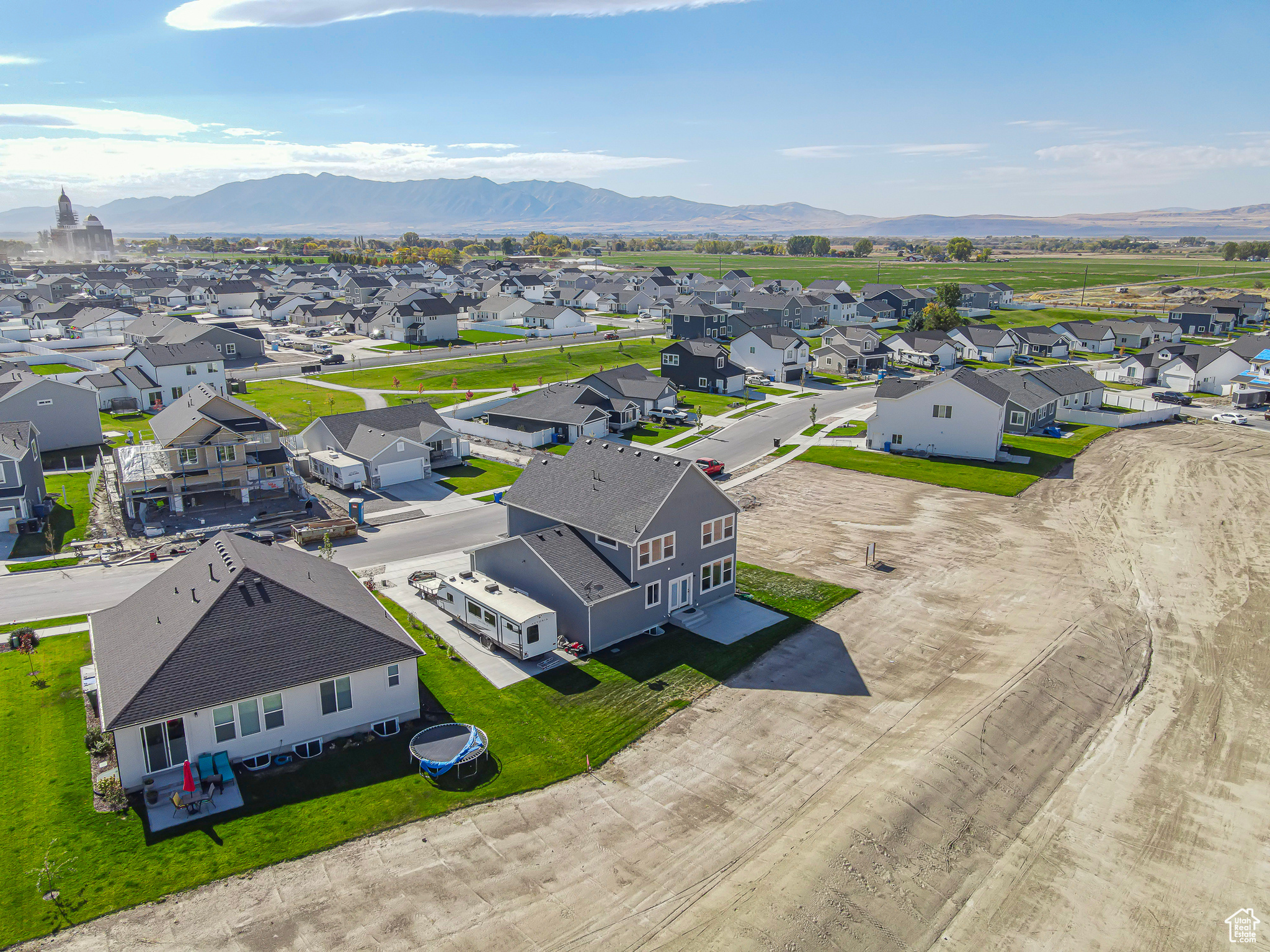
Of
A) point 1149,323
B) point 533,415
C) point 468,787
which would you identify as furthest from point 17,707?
point 1149,323

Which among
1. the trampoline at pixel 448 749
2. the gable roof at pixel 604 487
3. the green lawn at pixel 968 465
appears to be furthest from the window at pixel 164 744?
the green lawn at pixel 968 465

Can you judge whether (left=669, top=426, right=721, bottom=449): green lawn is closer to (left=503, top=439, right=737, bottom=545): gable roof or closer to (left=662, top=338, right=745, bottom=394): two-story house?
(left=662, top=338, right=745, bottom=394): two-story house

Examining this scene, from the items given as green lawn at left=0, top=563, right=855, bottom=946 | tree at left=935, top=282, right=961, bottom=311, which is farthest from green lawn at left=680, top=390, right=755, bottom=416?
tree at left=935, top=282, right=961, bottom=311

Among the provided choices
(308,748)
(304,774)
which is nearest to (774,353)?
(308,748)

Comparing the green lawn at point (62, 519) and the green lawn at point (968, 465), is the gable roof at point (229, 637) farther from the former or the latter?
the green lawn at point (968, 465)

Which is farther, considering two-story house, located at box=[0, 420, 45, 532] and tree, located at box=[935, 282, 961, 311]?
tree, located at box=[935, 282, 961, 311]

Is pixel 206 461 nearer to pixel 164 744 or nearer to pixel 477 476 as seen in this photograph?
pixel 477 476

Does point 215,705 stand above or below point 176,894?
above

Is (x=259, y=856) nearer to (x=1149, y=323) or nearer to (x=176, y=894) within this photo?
(x=176, y=894)
